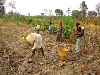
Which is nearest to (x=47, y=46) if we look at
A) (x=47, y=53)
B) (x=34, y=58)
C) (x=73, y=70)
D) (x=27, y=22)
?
(x=47, y=53)

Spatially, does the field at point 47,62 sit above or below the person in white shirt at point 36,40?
below

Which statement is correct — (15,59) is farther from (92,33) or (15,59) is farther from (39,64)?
(92,33)

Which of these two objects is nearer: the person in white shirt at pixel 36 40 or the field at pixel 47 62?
the field at pixel 47 62

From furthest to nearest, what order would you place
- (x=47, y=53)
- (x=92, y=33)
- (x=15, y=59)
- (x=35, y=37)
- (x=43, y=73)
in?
1. (x=92, y=33)
2. (x=47, y=53)
3. (x=15, y=59)
4. (x=35, y=37)
5. (x=43, y=73)

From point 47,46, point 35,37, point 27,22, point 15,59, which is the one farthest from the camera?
point 27,22

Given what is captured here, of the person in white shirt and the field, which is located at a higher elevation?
the person in white shirt

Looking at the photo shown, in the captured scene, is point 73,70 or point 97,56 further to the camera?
point 97,56

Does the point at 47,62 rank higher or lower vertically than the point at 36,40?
lower

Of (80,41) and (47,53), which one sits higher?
(80,41)

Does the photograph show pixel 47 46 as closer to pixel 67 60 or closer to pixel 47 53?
pixel 47 53

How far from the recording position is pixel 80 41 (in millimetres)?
8320

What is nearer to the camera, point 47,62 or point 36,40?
point 36,40

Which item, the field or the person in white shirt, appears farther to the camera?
the person in white shirt

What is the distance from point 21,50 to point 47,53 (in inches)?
40.7
